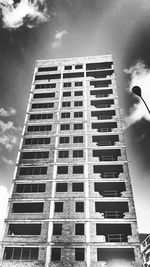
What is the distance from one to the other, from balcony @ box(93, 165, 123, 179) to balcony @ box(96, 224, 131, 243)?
6.46 m

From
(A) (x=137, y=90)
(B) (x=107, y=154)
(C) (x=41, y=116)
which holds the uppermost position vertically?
(C) (x=41, y=116)

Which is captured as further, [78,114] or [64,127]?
[78,114]

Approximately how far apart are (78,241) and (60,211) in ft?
13.5

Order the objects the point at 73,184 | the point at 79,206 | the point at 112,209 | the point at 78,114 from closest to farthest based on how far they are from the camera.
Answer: the point at 79,206
the point at 112,209
the point at 73,184
the point at 78,114

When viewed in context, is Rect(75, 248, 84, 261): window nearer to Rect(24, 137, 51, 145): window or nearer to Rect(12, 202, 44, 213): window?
Rect(12, 202, 44, 213): window

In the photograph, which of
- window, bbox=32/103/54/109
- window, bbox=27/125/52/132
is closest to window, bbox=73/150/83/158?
window, bbox=27/125/52/132

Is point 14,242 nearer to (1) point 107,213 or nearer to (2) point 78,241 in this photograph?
(2) point 78,241

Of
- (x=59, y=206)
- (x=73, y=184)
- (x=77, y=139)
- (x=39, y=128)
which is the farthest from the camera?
(x=39, y=128)

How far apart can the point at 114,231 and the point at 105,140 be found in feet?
43.6

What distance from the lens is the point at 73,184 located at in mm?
28859

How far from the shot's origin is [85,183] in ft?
93.8

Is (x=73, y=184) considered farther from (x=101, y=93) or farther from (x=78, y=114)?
(x=101, y=93)

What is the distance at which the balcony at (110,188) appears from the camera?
28.8 metres

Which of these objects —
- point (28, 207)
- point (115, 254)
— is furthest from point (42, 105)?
point (115, 254)
